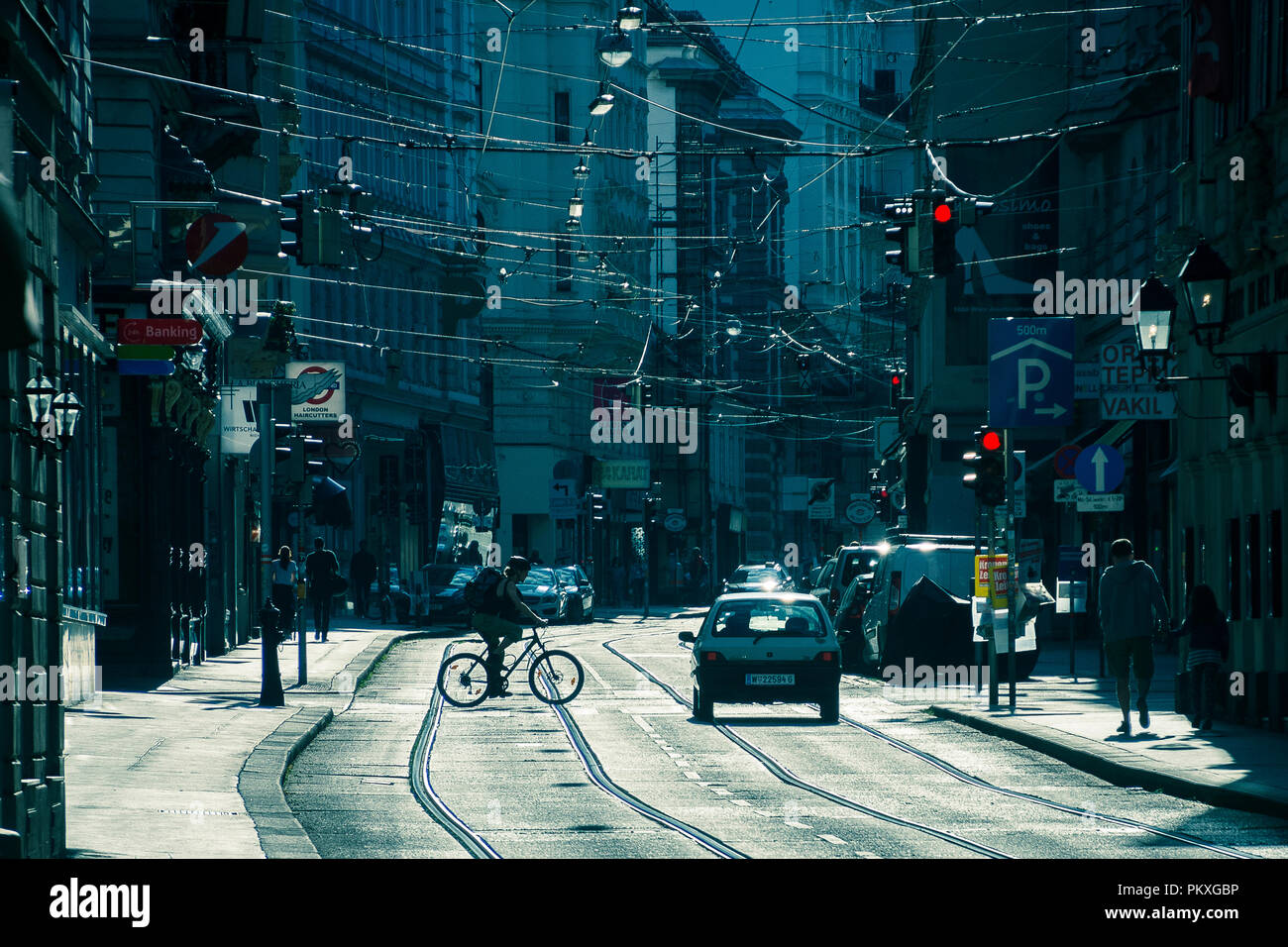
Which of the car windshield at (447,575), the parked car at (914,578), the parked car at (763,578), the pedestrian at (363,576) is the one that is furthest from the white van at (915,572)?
the parked car at (763,578)

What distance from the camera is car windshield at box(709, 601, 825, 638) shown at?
2505cm

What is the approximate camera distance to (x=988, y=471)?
2612 cm

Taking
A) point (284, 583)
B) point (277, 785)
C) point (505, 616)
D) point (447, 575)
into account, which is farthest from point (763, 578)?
point (277, 785)

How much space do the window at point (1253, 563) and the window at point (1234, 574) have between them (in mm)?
391

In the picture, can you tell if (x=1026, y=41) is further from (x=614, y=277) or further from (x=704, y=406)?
(x=704, y=406)

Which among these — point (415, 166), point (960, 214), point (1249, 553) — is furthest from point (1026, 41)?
point (1249, 553)

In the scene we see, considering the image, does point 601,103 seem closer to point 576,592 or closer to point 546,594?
point 546,594

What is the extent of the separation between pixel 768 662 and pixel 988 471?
3.52 metres

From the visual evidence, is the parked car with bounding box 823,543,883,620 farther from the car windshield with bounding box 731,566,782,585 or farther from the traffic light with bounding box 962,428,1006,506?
the car windshield with bounding box 731,566,782,585

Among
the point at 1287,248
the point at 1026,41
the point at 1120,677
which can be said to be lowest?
the point at 1120,677

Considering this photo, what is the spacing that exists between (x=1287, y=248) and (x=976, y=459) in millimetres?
6083

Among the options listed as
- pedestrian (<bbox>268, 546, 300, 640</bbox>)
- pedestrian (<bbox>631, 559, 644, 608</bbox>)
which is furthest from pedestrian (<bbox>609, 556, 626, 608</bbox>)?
pedestrian (<bbox>268, 546, 300, 640</bbox>)

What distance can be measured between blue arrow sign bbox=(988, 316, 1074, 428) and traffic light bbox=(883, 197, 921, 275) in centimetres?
157
